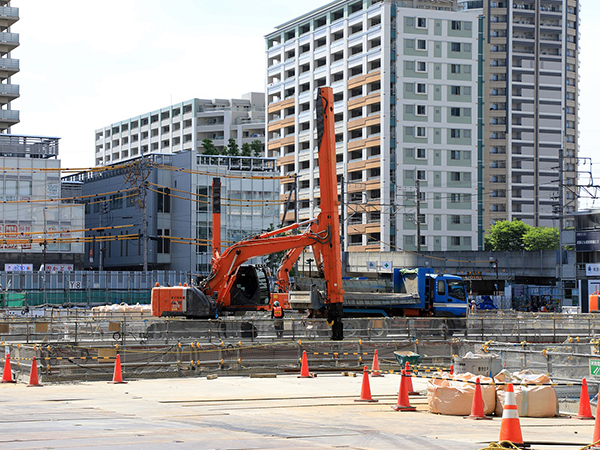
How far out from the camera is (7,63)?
10625 cm

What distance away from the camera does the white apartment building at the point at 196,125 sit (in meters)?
151

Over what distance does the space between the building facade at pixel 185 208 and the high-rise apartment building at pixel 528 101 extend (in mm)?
57819

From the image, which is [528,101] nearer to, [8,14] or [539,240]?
[539,240]

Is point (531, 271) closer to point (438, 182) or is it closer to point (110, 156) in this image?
point (438, 182)

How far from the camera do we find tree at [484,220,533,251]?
131m

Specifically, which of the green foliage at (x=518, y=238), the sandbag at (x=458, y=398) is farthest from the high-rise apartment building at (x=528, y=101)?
the sandbag at (x=458, y=398)

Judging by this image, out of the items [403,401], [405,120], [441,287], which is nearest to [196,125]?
[405,120]

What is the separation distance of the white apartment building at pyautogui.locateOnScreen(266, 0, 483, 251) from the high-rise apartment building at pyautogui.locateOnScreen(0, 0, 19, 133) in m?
38.6

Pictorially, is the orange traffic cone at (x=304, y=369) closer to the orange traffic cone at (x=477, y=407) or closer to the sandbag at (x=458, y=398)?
the sandbag at (x=458, y=398)

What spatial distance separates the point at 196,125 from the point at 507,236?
5528cm

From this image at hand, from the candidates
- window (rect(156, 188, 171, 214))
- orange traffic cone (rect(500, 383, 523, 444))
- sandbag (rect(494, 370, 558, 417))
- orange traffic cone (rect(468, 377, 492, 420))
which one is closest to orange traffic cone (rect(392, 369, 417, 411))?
orange traffic cone (rect(468, 377, 492, 420))

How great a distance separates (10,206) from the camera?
8844cm

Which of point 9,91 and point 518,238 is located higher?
point 9,91

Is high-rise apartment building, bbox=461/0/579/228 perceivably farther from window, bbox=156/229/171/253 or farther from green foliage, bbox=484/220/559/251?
window, bbox=156/229/171/253
